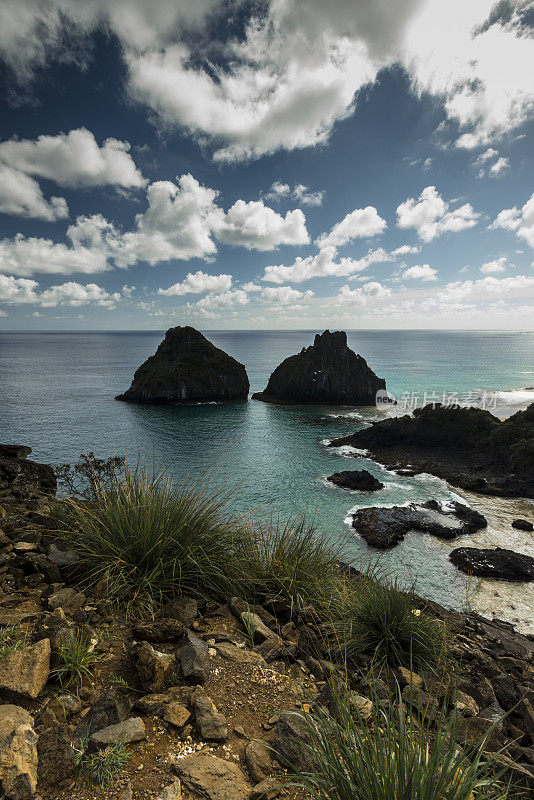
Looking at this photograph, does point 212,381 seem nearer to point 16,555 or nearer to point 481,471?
point 481,471

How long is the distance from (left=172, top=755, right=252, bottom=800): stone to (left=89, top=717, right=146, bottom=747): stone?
33 centimetres

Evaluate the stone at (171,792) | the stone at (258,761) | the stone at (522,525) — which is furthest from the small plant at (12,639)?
the stone at (522,525)

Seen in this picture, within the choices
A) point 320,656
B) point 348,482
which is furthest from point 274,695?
point 348,482

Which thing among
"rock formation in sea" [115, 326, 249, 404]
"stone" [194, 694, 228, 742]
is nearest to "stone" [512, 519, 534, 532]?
"stone" [194, 694, 228, 742]

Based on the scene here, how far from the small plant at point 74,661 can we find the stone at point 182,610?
1.13 m

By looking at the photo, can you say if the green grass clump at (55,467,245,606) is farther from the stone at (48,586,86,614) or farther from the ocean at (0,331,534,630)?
the ocean at (0,331,534,630)

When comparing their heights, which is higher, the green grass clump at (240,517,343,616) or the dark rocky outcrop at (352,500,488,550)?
the green grass clump at (240,517,343,616)

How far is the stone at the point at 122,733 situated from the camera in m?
2.46

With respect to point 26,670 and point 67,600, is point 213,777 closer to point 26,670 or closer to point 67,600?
point 26,670

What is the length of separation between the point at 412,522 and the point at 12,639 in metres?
30.5

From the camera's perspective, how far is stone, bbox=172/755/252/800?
7.59ft

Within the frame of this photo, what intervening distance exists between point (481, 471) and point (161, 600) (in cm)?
4601

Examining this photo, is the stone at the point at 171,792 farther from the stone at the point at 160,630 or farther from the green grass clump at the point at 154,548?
the green grass clump at the point at 154,548

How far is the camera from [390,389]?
108 m
